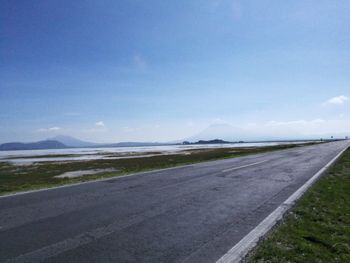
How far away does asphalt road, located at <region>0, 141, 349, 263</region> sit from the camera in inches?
190

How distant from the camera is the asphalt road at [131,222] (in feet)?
15.8

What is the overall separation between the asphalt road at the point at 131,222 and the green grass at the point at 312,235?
2.33 ft

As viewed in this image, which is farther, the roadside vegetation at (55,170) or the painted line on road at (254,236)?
the roadside vegetation at (55,170)

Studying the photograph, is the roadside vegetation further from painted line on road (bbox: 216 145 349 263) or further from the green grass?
the green grass

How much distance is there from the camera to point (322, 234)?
5789 mm

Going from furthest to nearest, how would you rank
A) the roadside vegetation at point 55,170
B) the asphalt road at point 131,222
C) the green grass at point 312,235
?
the roadside vegetation at point 55,170, the asphalt road at point 131,222, the green grass at point 312,235

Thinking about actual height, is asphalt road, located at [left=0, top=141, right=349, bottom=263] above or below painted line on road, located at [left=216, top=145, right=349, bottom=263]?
above

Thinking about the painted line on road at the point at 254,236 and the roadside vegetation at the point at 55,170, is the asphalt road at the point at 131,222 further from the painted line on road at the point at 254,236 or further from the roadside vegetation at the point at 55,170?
the roadside vegetation at the point at 55,170

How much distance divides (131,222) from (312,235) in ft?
12.8

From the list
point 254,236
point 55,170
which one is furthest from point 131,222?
point 55,170

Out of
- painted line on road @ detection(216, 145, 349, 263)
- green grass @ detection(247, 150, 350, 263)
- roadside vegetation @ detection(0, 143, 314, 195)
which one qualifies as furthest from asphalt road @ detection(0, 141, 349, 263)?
roadside vegetation @ detection(0, 143, 314, 195)

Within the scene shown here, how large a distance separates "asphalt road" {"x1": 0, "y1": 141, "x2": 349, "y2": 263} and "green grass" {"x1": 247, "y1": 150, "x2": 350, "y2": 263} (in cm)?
71

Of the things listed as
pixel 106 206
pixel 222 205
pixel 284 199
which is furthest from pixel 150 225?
pixel 284 199

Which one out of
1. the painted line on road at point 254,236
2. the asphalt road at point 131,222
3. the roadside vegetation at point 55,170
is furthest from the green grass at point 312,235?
the roadside vegetation at point 55,170
